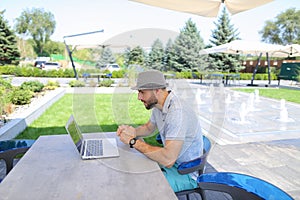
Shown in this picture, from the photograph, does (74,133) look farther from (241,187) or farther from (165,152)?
A: (241,187)

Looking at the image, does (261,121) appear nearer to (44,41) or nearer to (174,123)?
(174,123)

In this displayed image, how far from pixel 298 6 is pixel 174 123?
39057mm

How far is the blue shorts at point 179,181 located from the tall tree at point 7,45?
2560 cm

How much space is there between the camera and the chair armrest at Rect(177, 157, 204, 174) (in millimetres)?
1369

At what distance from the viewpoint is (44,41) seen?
3606 cm

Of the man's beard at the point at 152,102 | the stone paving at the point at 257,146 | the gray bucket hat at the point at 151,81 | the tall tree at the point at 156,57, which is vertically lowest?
the stone paving at the point at 257,146

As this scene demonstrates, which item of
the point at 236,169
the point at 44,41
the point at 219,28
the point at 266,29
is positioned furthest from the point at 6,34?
the point at 266,29

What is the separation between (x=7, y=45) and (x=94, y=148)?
84.8 feet

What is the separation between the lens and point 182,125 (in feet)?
4.51

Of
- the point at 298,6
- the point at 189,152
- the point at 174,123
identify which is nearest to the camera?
the point at 174,123

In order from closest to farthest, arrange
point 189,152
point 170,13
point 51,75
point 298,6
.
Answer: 1. point 189,152
2. point 170,13
3. point 51,75
4. point 298,6

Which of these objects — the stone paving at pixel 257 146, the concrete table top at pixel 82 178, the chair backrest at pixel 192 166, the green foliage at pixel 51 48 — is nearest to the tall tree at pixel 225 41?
the stone paving at pixel 257 146

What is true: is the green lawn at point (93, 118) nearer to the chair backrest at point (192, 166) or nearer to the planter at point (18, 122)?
the planter at point (18, 122)

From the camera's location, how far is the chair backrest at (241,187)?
3.39 ft
